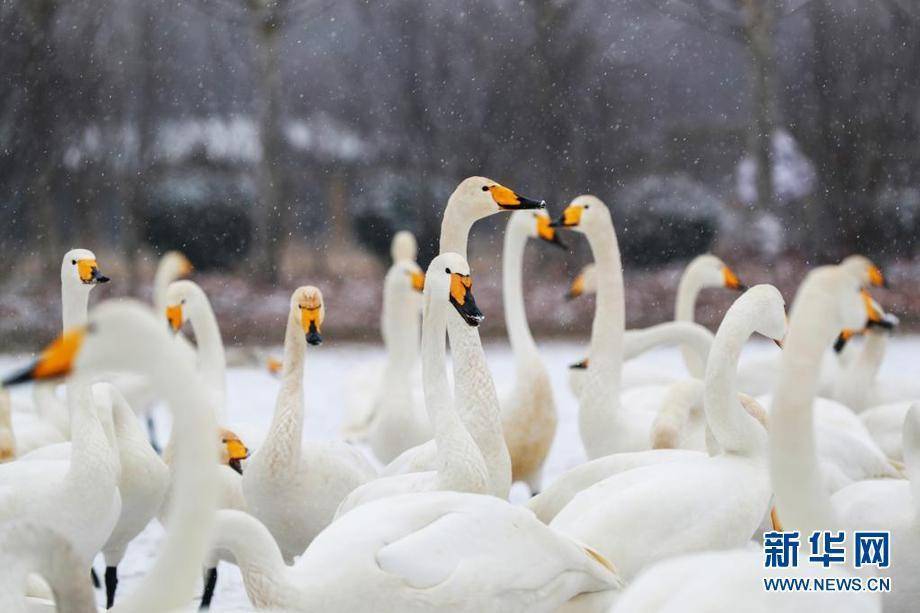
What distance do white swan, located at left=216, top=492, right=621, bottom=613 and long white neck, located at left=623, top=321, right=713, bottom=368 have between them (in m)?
2.18

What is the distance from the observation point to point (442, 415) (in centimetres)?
327

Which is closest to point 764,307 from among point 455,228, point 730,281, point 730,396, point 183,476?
point 730,396

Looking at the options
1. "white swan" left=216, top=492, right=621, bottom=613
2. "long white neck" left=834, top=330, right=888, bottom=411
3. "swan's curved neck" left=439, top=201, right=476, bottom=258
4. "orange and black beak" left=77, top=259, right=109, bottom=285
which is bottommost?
"white swan" left=216, top=492, right=621, bottom=613

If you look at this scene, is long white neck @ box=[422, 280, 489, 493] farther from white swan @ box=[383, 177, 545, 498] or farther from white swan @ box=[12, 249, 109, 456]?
white swan @ box=[12, 249, 109, 456]

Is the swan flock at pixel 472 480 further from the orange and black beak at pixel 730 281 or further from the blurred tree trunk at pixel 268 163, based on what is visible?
the blurred tree trunk at pixel 268 163

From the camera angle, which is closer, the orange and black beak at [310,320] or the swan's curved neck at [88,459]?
the swan's curved neck at [88,459]

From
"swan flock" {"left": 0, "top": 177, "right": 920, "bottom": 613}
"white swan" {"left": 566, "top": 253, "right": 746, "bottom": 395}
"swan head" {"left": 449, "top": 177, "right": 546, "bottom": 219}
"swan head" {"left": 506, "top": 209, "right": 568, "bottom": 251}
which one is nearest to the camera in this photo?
"swan flock" {"left": 0, "top": 177, "right": 920, "bottom": 613}

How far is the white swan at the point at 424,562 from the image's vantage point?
8.46ft

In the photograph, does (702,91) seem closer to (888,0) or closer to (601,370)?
(888,0)

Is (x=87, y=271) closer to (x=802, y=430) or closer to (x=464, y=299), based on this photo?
(x=464, y=299)

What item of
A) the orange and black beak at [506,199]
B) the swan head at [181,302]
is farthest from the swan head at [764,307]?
the swan head at [181,302]

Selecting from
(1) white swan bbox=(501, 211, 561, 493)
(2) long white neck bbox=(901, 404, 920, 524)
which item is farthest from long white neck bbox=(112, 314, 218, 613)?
(1) white swan bbox=(501, 211, 561, 493)

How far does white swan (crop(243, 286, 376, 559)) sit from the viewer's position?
364 centimetres

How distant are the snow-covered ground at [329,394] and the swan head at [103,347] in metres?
1.88
